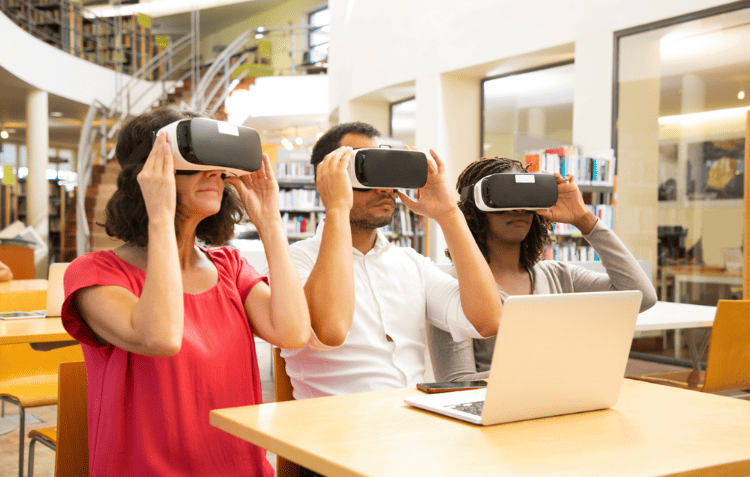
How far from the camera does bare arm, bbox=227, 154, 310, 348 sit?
139 cm

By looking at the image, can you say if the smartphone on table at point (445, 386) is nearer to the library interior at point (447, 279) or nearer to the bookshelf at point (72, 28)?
the library interior at point (447, 279)

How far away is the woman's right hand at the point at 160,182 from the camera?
1.21 meters

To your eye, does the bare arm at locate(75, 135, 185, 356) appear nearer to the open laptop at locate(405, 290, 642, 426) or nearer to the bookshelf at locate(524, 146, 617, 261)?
the open laptop at locate(405, 290, 642, 426)

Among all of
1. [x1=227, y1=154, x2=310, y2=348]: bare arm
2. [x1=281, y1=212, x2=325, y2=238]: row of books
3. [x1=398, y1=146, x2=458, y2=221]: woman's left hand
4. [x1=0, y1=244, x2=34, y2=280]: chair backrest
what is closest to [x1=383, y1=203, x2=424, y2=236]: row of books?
[x1=281, y1=212, x2=325, y2=238]: row of books

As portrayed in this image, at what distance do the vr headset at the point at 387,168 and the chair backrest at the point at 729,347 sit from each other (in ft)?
5.14

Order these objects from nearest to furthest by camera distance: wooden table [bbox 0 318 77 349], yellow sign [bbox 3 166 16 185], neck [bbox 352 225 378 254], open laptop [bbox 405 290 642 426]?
open laptop [bbox 405 290 642 426] → neck [bbox 352 225 378 254] → wooden table [bbox 0 318 77 349] → yellow sign [bbox 3 166 16 185]

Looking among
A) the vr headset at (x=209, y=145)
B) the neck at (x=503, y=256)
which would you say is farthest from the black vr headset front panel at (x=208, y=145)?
the neck at (x=503, y=256)

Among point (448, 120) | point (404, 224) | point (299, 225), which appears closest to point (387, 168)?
point (404, 224)

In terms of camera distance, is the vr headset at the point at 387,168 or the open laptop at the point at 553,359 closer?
the open laptop at the point at 553,359

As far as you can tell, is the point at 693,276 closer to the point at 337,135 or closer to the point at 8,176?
the point at 337,135

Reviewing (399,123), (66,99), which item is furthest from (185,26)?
(399,123)

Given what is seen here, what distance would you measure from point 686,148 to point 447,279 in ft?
14.4

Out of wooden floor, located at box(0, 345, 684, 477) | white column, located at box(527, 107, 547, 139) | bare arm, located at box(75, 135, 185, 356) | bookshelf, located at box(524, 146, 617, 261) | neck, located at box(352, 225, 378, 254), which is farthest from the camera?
white column, located at box(527, 107, 547, 139)

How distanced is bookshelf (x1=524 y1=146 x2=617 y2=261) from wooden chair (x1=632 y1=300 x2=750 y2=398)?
2836 millimetres
